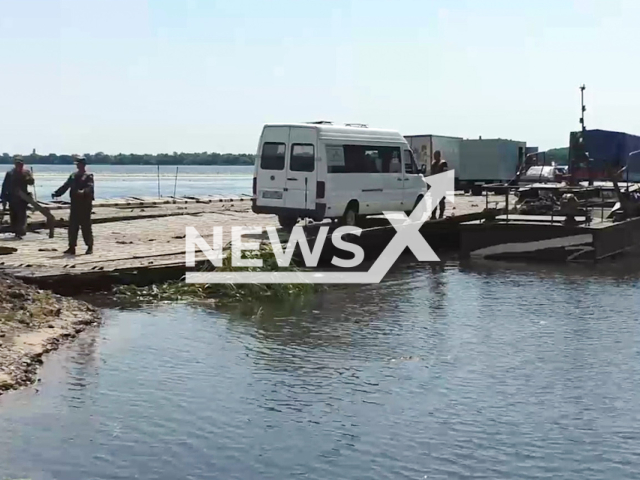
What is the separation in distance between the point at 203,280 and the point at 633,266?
10.4m

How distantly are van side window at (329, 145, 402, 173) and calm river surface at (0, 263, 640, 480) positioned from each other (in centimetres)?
672

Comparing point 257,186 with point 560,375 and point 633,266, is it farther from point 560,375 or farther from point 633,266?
point 560,375

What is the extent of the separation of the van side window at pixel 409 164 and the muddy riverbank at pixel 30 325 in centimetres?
1163

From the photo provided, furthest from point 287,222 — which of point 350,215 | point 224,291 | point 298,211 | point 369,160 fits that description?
point 224,291

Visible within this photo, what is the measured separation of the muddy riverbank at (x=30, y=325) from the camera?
962 centimetres

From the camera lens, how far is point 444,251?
77.3 ft

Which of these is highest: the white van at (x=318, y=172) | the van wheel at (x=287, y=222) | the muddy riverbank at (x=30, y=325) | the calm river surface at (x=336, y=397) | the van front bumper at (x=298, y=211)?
the white van at (x=318, y=172)

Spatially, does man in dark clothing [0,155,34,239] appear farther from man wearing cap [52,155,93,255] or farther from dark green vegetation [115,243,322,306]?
dark green vegetation [115,243,322,306]

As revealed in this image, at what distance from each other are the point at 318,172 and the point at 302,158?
50 cm

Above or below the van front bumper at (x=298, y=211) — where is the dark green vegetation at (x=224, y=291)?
below

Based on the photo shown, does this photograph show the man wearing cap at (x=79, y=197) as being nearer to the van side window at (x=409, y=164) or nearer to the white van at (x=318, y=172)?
the white van at (x=318, y=172)

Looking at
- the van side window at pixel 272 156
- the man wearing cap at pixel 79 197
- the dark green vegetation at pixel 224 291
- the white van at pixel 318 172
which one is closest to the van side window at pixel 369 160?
the white van at pixel 318 172

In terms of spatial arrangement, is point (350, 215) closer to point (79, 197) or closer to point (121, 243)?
point (121, 243)

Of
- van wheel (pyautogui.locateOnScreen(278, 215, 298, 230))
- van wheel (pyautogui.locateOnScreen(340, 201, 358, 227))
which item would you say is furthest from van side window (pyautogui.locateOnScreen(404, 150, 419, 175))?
van wheel (pyautogui.locateOnScreen(278, 215, 298, 230))
